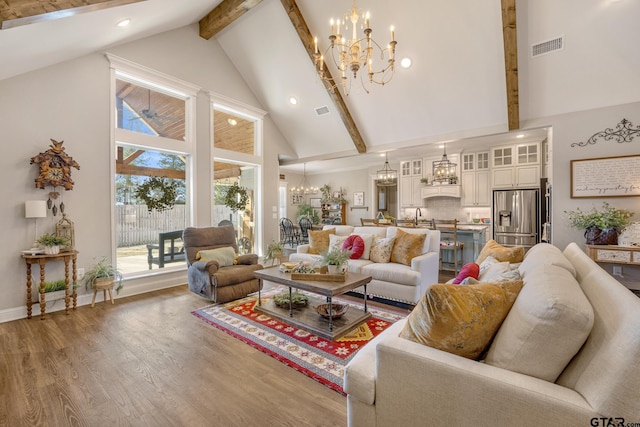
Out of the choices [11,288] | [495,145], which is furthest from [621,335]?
[495,145]

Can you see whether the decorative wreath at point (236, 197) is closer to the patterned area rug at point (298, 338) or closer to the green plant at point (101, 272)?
the green plant at point (101, 272)

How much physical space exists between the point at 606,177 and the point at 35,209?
7.38 meters

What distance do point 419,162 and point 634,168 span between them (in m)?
4.29

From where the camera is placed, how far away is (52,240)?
3.47 metres

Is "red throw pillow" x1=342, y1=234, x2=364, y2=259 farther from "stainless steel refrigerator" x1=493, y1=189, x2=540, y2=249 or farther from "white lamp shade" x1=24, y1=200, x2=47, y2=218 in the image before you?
"stainless steel refrigerator" x1=493, y1=189, x2=540, y2=249

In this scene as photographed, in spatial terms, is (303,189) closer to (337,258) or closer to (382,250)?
(382,250)

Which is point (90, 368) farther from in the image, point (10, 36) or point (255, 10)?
point (255, 10)

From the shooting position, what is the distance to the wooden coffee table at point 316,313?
2.80 metres

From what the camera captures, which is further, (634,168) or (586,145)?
(586,145)

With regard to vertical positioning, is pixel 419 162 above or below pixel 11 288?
above

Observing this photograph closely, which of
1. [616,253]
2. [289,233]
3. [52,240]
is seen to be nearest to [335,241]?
[52,240]

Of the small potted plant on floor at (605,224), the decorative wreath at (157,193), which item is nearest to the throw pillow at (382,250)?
the small potted plant on floor at (605,224)

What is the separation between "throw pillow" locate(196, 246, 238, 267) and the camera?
4.08m

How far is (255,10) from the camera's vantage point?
4.74 metres
